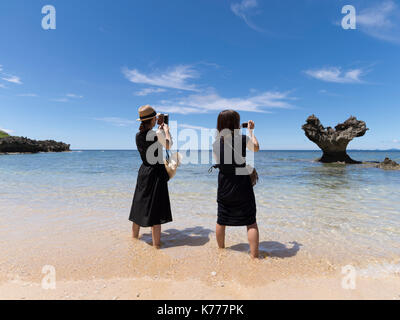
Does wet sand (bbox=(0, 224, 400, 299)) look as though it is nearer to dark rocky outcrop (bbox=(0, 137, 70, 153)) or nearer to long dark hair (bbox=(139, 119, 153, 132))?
long dark hair (bbox=(139, 119, 153, 132))

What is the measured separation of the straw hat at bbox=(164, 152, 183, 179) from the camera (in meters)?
3.92

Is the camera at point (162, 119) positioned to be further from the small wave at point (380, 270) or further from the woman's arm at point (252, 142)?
the small wave at point (380, 270)

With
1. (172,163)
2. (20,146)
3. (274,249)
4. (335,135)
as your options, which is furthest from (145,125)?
(20,146)

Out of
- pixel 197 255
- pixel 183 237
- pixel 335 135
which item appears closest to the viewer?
pixel 197 255

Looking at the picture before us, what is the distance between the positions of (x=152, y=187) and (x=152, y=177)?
0.57ft

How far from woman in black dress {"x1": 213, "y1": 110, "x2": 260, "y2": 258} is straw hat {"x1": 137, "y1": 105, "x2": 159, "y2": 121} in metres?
1.18

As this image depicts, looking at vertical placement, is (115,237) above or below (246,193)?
below

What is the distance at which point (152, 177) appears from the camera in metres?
3.88

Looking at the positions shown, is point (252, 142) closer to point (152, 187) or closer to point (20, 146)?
point (152, 187)
